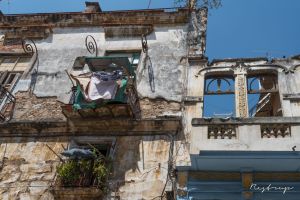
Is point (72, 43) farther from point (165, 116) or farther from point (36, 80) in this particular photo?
point (165, 116)

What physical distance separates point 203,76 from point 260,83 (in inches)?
80.7

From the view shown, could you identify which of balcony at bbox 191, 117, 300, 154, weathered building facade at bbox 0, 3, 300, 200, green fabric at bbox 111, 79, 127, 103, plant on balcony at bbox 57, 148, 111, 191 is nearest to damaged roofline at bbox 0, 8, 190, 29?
weathered building facade at bbox 0, 3, 300, 200

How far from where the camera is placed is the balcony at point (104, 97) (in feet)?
35.6

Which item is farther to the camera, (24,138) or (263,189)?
(24,138)

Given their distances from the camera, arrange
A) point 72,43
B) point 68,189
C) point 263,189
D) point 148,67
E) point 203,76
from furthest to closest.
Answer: point 72,43, point 148,67, point 203,76, point 68,189, point 263,189

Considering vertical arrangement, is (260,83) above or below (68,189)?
above

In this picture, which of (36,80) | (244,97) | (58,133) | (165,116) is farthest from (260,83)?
(36,80)

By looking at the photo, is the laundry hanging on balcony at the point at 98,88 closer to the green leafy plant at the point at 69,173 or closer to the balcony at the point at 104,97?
the balcony at the point at 104,97

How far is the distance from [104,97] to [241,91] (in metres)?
4.06

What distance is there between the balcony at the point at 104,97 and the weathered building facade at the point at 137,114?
37mm

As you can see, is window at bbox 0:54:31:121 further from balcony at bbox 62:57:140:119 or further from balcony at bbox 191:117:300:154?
balcony at bbox 191:117:300:154

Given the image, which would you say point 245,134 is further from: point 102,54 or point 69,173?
point 102,54

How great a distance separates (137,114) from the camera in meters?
11.6

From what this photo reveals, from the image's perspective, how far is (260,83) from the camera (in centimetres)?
1277
